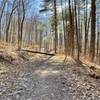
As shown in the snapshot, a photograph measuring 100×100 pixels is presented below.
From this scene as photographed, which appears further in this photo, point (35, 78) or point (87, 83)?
point (35, 78)

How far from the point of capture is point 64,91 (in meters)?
A: 7.06

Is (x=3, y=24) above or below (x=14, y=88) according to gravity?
above

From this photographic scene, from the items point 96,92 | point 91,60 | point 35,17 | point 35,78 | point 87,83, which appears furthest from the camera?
point 35,17

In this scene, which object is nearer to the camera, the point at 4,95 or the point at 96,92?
the point at 4,95

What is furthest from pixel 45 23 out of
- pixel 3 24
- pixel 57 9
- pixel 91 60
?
pixel 91 60

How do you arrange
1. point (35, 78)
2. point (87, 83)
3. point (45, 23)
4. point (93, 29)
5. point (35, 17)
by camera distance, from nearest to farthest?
point (87, 83) < point (35, 78) < point (93, 29) < point (45, 23) < point (35, 17)

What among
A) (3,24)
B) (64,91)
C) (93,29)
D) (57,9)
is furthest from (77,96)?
(3,24)

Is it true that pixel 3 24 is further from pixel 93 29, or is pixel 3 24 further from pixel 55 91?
pixel 55 91

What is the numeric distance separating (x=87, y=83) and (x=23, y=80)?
256cm

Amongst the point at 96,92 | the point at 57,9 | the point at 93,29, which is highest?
the point at 57,9

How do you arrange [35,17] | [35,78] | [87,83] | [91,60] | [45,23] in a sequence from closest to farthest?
1. [87,83]
2. [35,78]
3. [91,60]
4. [45,23]
5. [35,17]

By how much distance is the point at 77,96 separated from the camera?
664 cm

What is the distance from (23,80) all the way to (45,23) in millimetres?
37024

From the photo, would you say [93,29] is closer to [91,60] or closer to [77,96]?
[91,60]
